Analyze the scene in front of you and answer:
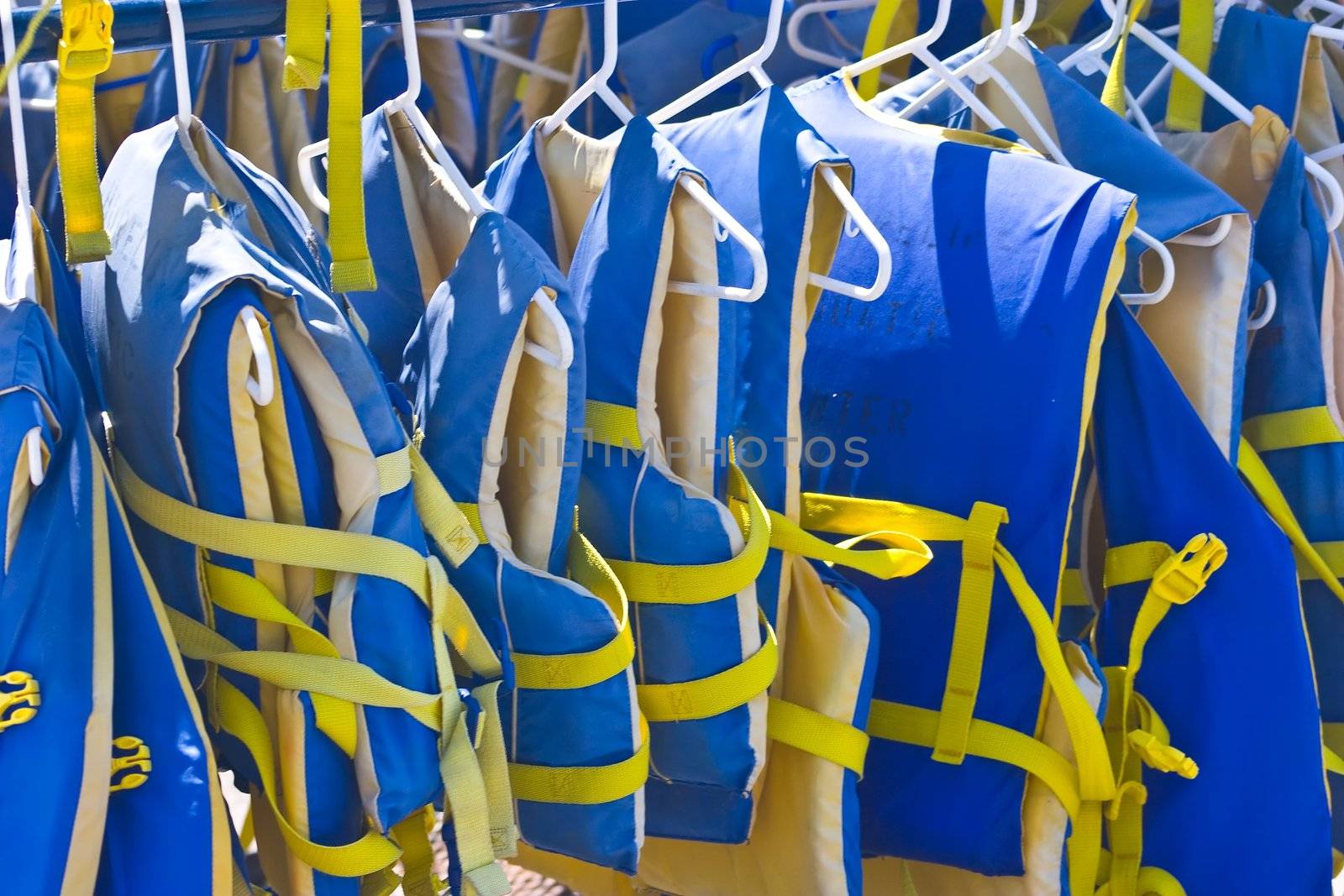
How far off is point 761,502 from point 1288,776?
1.80ft

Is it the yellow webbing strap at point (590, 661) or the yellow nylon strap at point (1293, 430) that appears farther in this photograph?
the yellow nylon strap at point (1293, 430)

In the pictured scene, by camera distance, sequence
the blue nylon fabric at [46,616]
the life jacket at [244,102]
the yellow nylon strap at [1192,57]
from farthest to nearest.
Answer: the life jacket at [244,102]
the yellow nylon strap at [1192,57]
the blue nylon fabric at [46,616]

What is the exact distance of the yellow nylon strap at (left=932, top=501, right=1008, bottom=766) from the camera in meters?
1.21

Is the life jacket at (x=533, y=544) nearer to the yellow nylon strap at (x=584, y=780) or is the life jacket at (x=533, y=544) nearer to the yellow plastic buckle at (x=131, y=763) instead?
the yellow nylon strap at (x=584, y=780)

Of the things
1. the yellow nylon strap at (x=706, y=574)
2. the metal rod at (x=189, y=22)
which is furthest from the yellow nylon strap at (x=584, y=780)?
the metal rod at (x=189, y=22)

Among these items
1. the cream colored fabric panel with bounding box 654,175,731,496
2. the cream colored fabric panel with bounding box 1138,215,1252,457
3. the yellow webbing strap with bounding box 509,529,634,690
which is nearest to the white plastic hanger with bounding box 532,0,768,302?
the cream colored fabric panel with bounding box 654,175,731,496

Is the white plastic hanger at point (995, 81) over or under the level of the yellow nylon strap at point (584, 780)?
over

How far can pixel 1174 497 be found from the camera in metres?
1.22

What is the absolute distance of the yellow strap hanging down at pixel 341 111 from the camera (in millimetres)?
929

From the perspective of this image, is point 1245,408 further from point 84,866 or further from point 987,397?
point 84,866

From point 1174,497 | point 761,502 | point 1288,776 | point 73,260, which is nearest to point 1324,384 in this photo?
point 1174,497

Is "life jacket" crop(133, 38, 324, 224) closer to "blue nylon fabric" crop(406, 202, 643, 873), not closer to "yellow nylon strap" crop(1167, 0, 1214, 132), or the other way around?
"blue nylon fabric" crop(406, 202, 643, 873)

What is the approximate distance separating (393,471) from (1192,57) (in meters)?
1.01

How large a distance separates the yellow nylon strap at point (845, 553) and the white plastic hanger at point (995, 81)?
303 mm
